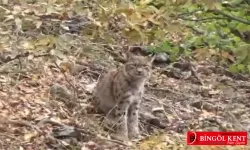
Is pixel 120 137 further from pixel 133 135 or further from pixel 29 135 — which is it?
pixel 29 135

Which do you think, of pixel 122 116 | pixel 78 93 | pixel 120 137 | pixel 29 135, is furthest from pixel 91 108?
pixel 29 135

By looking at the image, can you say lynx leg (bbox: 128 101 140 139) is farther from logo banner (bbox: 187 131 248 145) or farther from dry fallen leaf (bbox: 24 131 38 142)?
dry fallen leaf (bbox: 24 131 38 142)

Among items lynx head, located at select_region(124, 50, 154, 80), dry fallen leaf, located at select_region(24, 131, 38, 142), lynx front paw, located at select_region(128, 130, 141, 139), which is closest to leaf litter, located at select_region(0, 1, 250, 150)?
dry fallen leaf, located at select_region(24, 131, 38, 142)

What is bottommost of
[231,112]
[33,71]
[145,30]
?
[231,112]

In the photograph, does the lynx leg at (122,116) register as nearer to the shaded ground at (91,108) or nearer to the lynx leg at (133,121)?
the lynx leg at (133,121)

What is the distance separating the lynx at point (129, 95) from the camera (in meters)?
6.38

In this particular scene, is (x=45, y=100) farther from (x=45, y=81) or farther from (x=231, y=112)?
(x=231, y=112)

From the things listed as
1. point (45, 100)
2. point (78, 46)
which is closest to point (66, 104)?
point (45, 100)

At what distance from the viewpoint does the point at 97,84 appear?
6.94m

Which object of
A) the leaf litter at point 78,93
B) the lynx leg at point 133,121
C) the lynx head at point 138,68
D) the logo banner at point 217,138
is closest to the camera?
Answer: the leaf litter at point 78,93

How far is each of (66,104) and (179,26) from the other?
2457 mm

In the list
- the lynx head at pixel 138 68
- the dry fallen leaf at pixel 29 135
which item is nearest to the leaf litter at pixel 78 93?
the dry fallen leaf at pixel 29 135

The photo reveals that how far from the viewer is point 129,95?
649 centimetres

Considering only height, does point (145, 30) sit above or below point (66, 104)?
above
